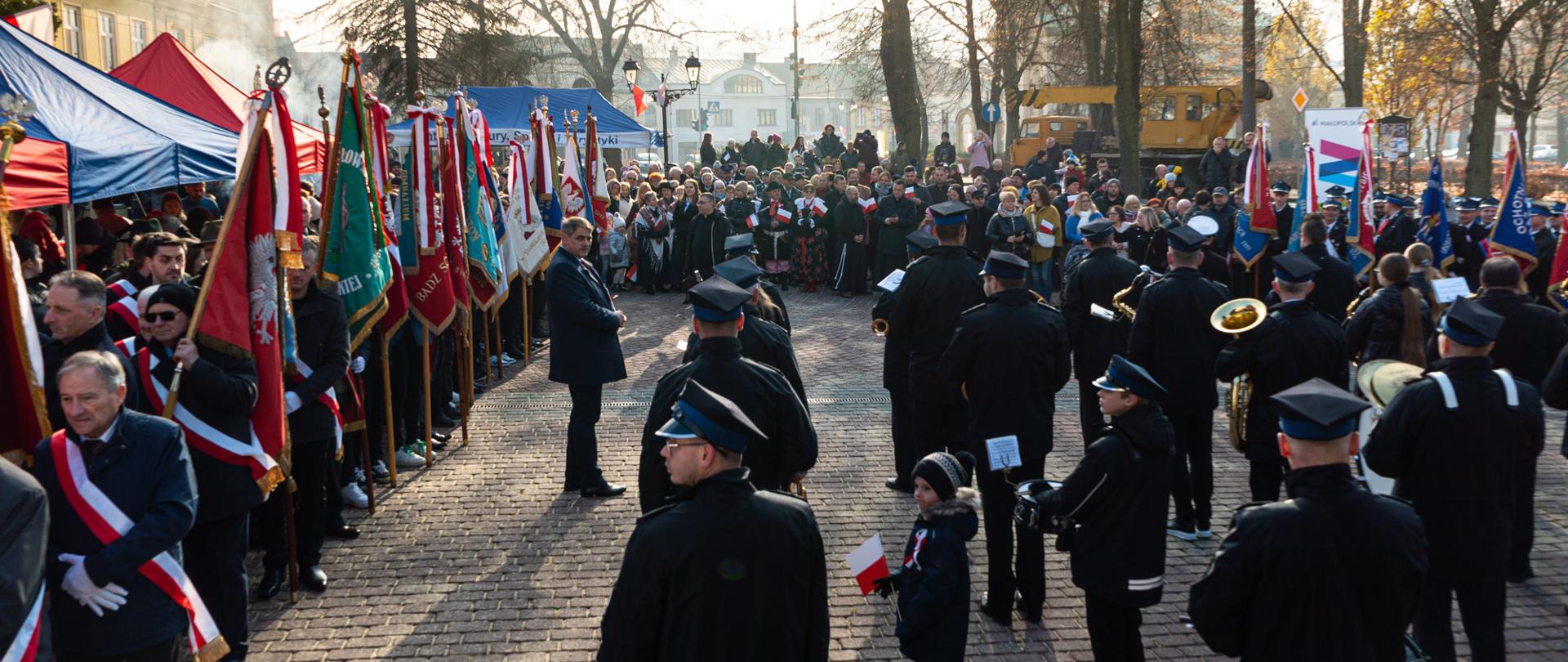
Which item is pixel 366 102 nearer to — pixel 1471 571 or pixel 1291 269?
pixel 1291 269

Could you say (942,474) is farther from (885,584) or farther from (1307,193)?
(1307,193)

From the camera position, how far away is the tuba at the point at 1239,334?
7523 millimetres

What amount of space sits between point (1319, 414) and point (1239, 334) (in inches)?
147

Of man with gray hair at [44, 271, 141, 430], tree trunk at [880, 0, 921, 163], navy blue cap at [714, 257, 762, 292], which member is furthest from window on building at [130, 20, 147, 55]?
man with gray hair at [44, 271, 141, 430]

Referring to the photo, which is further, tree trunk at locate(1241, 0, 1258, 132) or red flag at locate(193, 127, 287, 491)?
tree trunk at locate(1241, 0, 1258, 132)

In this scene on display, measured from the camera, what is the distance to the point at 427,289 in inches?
380

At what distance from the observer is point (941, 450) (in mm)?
8242

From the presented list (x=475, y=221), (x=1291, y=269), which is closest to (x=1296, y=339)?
(x=1291, y=269)

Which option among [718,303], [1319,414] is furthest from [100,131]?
[1319,414]

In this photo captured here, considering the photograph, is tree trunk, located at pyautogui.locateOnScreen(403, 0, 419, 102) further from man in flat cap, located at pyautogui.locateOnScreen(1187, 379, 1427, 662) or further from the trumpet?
man in flat cap, located at pyautogui.locateOnScreen(1187, 379, 1427, 662)

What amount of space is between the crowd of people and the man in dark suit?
0.08ft

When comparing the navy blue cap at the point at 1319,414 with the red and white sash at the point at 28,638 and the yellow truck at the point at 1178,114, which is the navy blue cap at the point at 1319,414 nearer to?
the red and white sash at the point at 28,638

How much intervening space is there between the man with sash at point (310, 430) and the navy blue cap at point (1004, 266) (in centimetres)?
370

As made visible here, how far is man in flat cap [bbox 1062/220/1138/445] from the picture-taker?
9.22m
